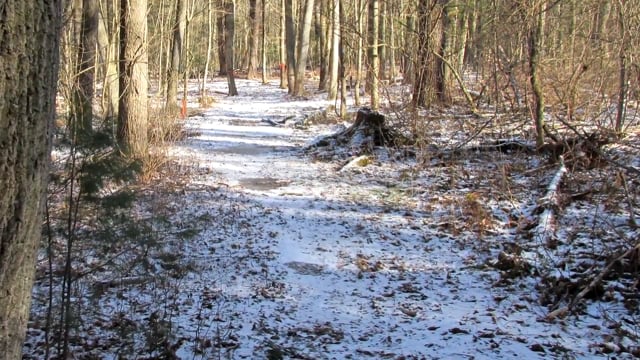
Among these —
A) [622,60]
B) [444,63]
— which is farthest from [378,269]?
[444,63]

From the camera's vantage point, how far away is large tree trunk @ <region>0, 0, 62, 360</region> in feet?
7.06

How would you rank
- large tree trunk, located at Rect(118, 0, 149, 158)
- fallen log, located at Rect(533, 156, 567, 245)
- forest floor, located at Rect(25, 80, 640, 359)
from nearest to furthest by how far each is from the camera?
forest floor, located at Rect(25, 80, 640, 359)
fallen log, located at Rect(533, 156, 567, 245)
large tree trunk, located at Rect(118, 0, 149, 158)

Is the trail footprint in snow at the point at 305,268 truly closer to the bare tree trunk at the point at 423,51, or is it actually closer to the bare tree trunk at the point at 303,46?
the bare tree trunk at the point at 423,51

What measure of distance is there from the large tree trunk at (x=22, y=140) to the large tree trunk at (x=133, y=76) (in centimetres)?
724

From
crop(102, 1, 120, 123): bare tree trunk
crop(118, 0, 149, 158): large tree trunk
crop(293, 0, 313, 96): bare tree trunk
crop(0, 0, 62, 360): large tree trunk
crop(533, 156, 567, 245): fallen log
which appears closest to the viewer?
crop(0, 0, 62, 360): large tree trunk

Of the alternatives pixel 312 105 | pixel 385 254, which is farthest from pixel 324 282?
pixel 312 105

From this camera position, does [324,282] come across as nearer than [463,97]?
Yes

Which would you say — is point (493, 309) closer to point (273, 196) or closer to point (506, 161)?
point (273, 196)

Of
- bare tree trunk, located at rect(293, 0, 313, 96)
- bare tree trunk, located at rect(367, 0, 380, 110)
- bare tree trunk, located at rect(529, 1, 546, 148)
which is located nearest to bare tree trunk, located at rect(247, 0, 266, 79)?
bare tree trunk, located at rect(293, 0, 313, 96)

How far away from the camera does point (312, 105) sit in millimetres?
23375

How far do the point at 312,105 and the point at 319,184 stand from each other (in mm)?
13552

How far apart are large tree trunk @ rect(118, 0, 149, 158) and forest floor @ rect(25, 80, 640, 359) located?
0.93 meters

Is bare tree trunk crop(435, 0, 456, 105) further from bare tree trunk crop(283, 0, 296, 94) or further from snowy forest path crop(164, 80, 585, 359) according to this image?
bare tree trunk crop(283, 0, 296, 94)

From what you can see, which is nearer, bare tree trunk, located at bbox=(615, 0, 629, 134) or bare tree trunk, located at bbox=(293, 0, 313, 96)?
bare tree trunk, located at bbox=(615, 0, 629, 134)
